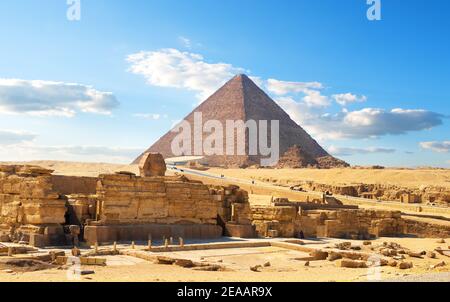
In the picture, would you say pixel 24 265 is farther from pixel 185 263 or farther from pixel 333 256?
pixel 333 256

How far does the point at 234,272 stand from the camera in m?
9.73

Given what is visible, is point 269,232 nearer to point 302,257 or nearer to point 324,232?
point 324,232

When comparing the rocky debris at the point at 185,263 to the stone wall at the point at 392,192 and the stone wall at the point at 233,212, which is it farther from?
the stone wall at the point at 392,192

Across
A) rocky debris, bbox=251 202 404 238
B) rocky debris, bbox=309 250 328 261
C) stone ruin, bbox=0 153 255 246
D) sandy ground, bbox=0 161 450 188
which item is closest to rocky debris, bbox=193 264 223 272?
rocky debris, bbox=309 250 328 261

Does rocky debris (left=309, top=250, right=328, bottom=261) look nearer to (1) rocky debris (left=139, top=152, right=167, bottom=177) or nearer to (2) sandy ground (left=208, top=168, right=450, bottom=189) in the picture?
(1) rocky debris (left=139, top=152, right=167, bottom=177)

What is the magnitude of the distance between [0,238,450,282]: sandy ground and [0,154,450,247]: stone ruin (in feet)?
8.13

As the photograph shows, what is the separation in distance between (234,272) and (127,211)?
568 cm

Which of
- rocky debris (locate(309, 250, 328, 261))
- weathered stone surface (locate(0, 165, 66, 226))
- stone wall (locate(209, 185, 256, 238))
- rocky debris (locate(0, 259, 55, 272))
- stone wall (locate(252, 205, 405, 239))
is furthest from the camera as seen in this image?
stone wall (locate(252, 205, 405, 239))

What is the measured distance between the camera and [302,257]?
12.8 metres

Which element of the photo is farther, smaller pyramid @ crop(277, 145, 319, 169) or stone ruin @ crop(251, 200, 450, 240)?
smaller pyramid @ crop(277, 145, 319, 169)

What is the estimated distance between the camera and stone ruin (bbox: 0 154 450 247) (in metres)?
13.4

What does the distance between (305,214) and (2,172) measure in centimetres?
1279

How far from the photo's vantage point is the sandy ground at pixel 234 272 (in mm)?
8500
